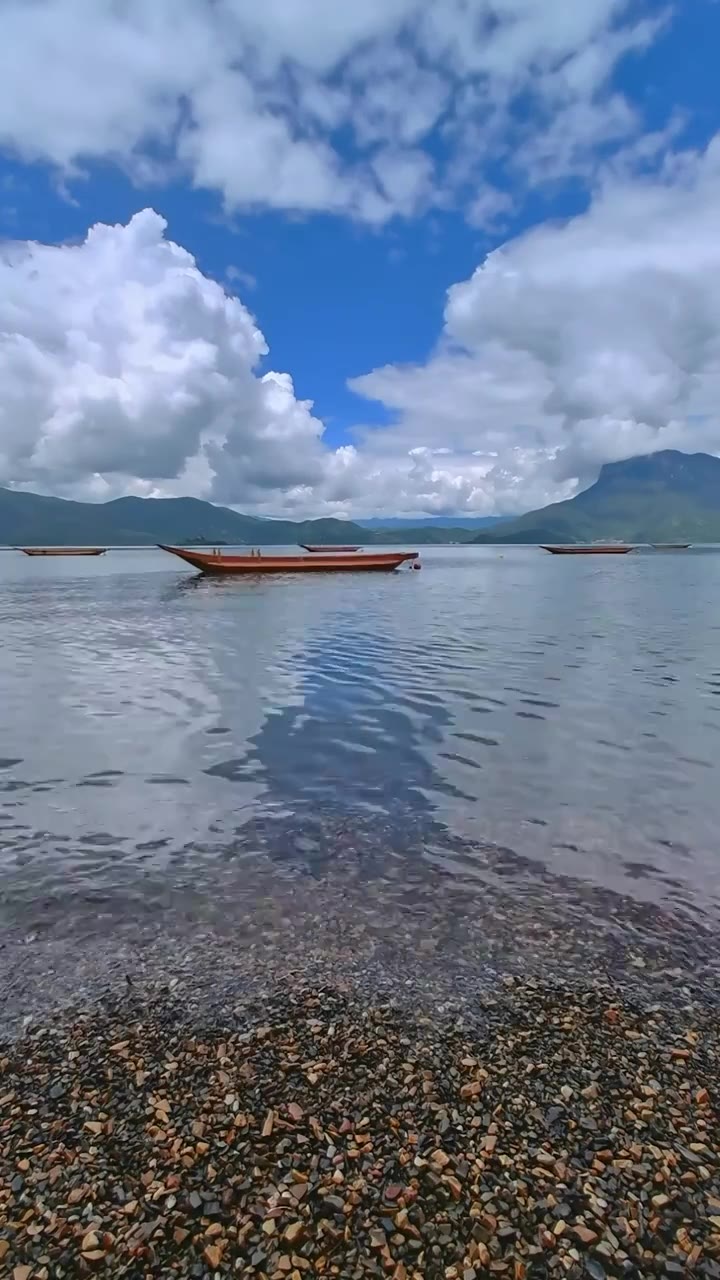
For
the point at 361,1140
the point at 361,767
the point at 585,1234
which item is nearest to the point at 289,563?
the point at 361,767

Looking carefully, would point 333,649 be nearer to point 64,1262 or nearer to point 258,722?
point 258,722

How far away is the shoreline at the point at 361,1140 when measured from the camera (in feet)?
13.1

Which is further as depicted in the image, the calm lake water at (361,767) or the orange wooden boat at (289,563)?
the orange wooden boat at (289,563)

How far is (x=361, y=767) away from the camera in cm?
1455

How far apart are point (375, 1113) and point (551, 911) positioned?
165 inches

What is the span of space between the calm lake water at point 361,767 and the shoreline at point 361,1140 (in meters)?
2.69

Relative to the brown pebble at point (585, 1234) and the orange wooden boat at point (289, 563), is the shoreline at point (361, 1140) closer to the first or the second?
the brown pebble at point (585, 1234)

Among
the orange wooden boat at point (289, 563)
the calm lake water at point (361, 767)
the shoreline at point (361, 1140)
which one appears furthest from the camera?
the orange wooden boat at point (289, 563)

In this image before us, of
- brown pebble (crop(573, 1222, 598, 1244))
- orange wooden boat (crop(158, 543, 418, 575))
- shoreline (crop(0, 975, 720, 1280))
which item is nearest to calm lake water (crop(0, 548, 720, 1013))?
shoreline (crop(0, 975, 720, 1280))

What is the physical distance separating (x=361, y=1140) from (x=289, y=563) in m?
91.4

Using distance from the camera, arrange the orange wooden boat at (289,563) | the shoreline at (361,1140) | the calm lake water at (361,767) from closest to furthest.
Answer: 1. the shoreline at (361,1140)
2. the calm lake water at (361,767)
3. the orange wooden boat at (289,563)

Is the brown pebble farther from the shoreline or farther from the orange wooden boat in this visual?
the orange wooden boat

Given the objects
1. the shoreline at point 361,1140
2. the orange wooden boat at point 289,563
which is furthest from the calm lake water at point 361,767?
the orange wooden boat at point 289,563

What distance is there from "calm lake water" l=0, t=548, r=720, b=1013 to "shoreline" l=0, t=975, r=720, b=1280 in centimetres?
269
